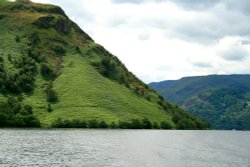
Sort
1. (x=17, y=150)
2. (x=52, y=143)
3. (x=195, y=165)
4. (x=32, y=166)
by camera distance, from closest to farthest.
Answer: (x=32, y=166), (x=195, y=165), (x=17, y=150), (x=52, y=143)

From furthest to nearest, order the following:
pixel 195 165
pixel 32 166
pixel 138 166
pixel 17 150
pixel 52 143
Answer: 1. pixel 52 143
2. pixel 17 150
3. pixel 195 165
4. pixel 138 166
5. pixel 32 166

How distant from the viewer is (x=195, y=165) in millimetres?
104562

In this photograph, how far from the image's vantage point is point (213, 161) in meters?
117

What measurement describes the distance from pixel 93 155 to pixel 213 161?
1295 inches

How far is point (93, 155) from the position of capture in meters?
112

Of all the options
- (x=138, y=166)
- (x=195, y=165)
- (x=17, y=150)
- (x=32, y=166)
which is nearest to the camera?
(x=32, y=166)

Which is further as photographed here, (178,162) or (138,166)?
(178,162)

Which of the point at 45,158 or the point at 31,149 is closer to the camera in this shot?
the point at 45,158

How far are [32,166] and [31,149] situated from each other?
3052 cm

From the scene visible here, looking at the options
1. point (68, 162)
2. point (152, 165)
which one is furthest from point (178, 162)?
point (68, 162)

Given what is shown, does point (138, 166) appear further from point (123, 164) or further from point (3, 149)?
point (3, 149)

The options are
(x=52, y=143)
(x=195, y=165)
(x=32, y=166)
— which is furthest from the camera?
(x=52, y=143)

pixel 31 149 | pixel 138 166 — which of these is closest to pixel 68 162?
pixel 138 166

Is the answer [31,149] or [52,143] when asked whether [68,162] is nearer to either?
[31,149]
